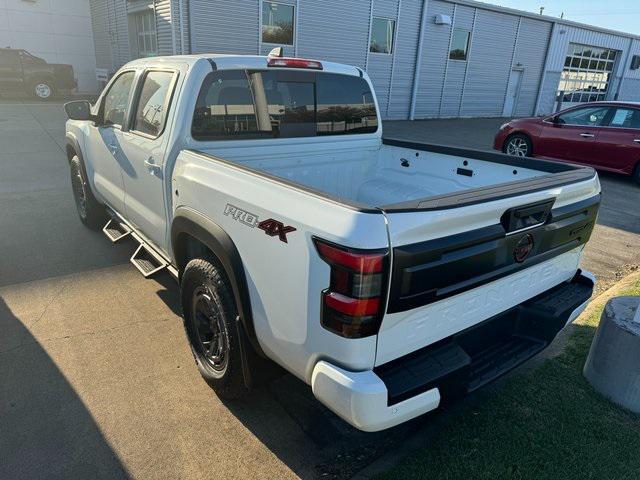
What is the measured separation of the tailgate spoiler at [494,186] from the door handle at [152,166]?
1990 mm

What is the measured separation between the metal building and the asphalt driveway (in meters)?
11.6

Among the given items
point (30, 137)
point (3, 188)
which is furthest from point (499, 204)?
point (30, 137)

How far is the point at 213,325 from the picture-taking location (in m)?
2.92

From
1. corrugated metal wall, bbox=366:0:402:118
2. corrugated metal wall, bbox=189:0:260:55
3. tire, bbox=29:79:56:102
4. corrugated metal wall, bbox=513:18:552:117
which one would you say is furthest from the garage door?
tire, bbox=29:79:56:102

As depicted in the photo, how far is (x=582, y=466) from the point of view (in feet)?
8.28

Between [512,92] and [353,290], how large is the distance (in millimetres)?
25340

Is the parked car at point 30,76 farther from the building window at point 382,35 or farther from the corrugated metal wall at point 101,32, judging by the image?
the building window at point 382,35

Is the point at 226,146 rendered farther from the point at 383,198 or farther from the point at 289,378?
the point at 289,378

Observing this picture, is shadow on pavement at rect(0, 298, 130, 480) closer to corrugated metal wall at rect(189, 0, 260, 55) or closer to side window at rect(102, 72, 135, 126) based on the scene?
side window at rect(102, 72, 135, 126)

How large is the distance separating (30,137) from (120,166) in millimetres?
9574

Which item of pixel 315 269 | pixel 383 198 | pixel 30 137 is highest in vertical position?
pixel 315 269

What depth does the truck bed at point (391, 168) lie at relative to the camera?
3266 mm

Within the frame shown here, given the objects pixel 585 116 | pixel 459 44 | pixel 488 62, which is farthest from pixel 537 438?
pixel 488 62

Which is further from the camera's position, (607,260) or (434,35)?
(434,35)
